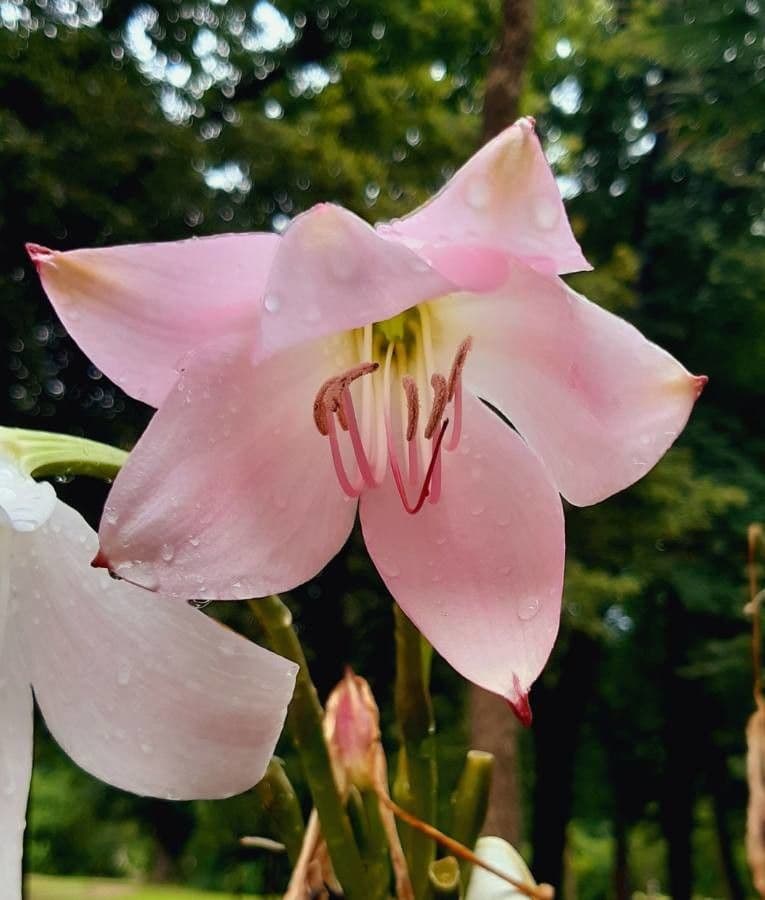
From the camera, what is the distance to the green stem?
1.02 feet

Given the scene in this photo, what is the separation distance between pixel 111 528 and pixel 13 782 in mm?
105

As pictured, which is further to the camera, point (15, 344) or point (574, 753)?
point (574, 753)

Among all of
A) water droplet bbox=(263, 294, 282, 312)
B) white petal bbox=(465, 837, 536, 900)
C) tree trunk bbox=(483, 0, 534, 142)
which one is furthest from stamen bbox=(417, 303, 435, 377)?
tree trunk bbox=(483, 0, 534, 142)

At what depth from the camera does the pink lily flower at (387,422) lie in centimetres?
28

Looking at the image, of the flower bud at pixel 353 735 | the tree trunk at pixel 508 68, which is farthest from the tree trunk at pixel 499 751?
the flower bud at pixel 353 735

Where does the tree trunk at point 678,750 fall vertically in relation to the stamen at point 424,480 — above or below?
below

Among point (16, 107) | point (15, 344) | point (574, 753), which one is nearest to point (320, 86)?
point (16, 107)

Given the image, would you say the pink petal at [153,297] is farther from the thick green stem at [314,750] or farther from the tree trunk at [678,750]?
the tree trunk at [678,750]

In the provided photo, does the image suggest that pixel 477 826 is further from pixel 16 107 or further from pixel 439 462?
pixel 16 107

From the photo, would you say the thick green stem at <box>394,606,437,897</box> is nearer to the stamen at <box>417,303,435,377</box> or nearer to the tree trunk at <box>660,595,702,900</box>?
the stamen at <box>417,303,435,377</box>

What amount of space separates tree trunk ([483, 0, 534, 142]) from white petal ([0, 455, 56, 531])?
326cm

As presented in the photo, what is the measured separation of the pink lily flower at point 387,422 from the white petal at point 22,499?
0.12ft

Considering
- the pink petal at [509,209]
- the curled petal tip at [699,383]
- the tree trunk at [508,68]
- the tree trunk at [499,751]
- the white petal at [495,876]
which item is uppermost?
the tree trunk at [508,68]

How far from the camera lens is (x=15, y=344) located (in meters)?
3.99
